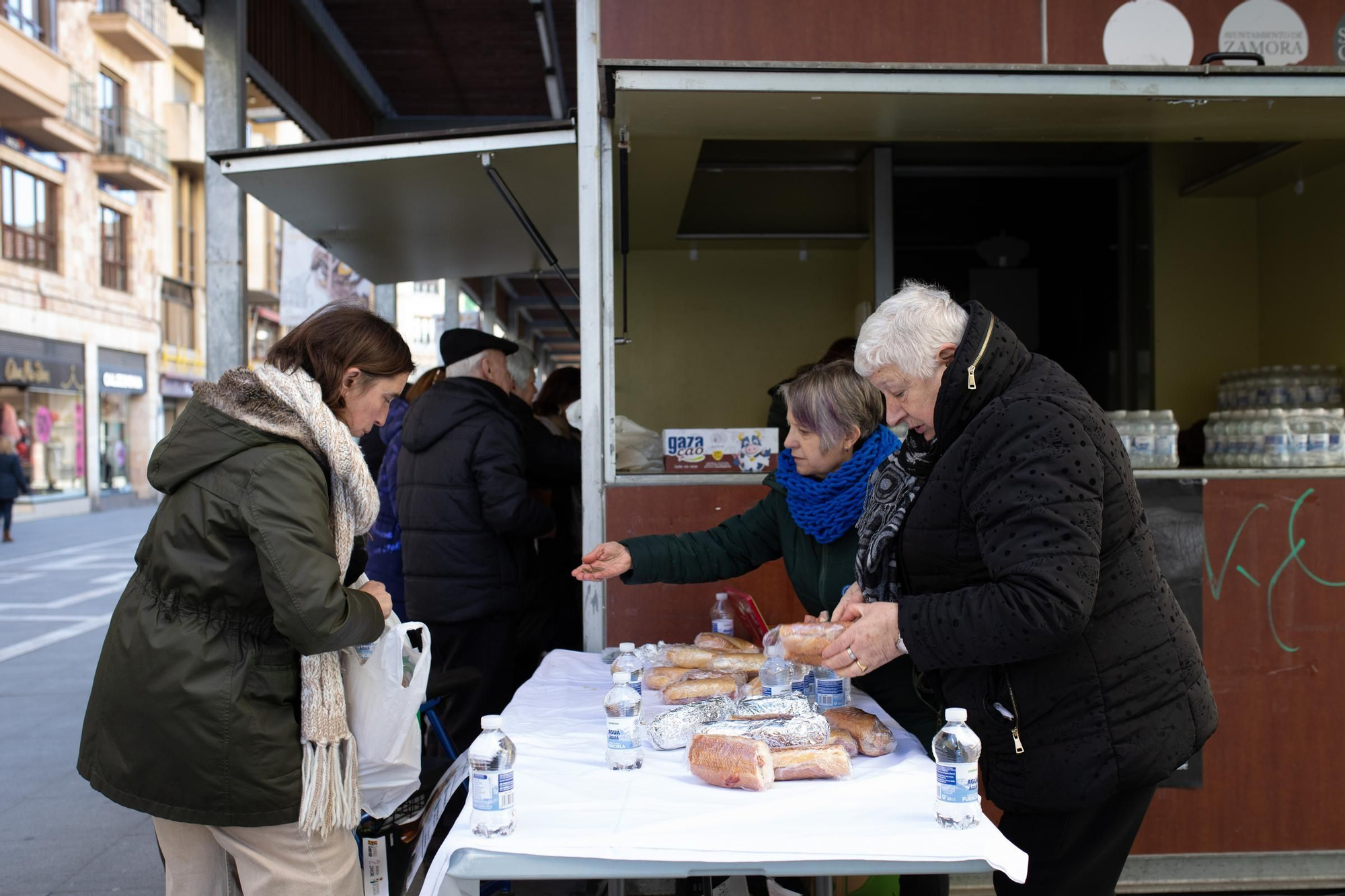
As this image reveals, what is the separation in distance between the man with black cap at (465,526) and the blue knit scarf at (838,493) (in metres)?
1.52

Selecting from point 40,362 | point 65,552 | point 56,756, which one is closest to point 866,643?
point 56,756

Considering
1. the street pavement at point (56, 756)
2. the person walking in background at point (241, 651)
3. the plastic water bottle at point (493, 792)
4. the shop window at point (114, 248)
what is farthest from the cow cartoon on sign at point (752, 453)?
the shop window at point (114, 248)

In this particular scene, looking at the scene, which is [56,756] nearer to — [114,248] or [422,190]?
[422,190]

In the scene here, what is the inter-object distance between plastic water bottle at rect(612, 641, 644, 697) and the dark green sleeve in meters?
0.30

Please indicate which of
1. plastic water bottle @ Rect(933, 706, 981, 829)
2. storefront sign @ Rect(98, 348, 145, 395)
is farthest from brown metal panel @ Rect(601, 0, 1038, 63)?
storefront sign @ Rect(98, 348, 145, 395)

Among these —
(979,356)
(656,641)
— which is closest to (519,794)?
(979,356)

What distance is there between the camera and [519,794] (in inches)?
79.4

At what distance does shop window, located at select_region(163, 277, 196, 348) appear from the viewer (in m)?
25.9

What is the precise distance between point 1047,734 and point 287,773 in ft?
5.24

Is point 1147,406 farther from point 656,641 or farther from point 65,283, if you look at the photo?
point 65,283

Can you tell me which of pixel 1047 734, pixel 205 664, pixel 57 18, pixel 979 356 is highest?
pixel 57 18

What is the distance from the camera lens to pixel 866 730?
7.42ft

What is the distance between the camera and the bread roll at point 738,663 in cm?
279

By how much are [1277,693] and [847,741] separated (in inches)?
87.3
